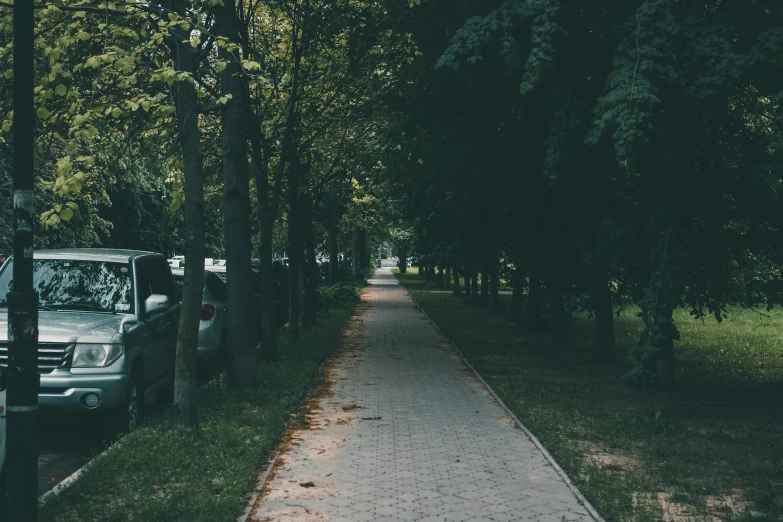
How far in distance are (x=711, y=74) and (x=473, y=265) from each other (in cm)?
1877

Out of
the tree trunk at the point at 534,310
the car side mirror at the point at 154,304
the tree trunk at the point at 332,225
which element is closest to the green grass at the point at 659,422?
the tree trunk at the point at 534,310

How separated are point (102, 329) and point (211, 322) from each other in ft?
16.6

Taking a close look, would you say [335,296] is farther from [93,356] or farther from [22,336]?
[22,336]

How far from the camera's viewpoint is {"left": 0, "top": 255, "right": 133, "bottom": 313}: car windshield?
33.0 feet

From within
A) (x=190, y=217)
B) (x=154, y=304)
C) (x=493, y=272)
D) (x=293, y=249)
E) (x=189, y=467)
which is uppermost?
(x=190, y=217)

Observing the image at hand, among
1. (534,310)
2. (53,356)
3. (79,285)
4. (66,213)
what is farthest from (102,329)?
(534,310)

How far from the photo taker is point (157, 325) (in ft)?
35.2

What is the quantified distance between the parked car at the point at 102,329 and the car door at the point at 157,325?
11 mm

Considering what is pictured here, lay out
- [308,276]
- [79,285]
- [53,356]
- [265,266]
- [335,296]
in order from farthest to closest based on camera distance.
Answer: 1. [335,296]
2. [308,276]
3. [265,266]
4. [79,285]
5. [53,356]

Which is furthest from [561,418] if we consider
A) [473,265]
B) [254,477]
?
[473,265]

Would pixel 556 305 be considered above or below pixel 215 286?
below

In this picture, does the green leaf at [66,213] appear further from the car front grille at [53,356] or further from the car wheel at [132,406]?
the car wheel at [132,406]

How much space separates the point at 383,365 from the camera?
1590cm

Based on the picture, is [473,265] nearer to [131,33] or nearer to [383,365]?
[383,365]
